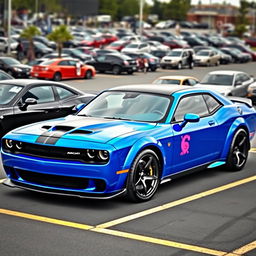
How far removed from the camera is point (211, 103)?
11078mm

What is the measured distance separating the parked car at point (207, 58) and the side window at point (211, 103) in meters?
43.6

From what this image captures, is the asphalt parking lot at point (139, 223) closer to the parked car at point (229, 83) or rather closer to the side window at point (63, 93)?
the side window at point (63, 93)

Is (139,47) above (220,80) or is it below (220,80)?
below

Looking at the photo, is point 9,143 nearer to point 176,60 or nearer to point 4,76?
point 4,76

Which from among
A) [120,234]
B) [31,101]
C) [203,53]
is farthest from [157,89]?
[203,53]

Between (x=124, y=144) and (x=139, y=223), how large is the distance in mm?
1108

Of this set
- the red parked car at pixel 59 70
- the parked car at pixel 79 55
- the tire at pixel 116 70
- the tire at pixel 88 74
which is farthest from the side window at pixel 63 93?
the parked car at pixel 79 55

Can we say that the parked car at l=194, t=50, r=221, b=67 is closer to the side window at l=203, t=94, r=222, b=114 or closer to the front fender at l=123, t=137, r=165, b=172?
the side window at l=203, t=94, r=222, b=114

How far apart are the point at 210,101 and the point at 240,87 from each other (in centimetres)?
1622

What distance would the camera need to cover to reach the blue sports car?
8.69m

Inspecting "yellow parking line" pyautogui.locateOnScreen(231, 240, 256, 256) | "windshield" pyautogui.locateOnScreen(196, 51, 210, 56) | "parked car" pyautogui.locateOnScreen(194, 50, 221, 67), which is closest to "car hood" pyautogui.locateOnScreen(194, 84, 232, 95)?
"yellow parking line" pyautogui.locateOnScreen(231, 240, 256, 256)

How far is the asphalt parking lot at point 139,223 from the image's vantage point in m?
7.21

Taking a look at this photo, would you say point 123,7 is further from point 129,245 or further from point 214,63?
point 129,245

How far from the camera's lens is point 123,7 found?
16312 centimetres
